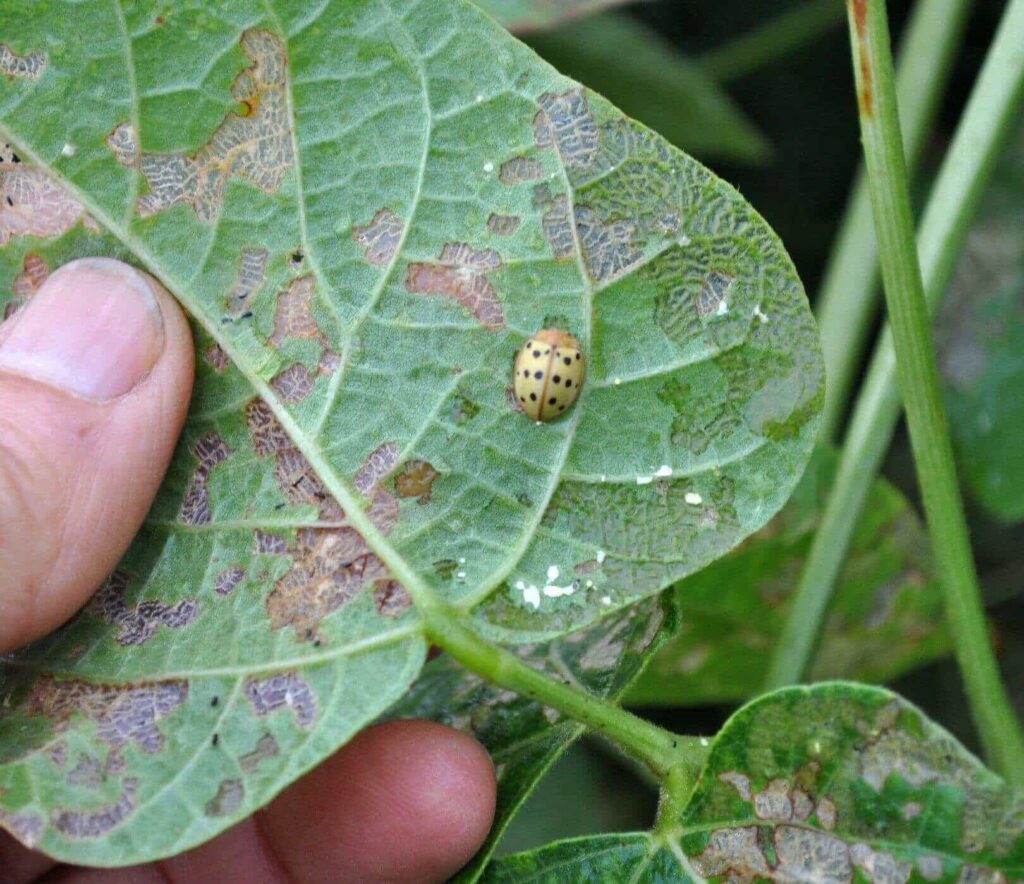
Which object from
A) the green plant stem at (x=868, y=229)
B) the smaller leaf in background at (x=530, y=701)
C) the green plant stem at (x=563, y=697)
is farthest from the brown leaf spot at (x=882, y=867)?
the green plant stem at (x=868, y=229)

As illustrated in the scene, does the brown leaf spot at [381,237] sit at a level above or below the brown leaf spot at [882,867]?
above

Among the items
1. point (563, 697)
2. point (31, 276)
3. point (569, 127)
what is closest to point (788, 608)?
point (563, 697)

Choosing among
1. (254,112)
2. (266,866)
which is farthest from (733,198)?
(266,866)

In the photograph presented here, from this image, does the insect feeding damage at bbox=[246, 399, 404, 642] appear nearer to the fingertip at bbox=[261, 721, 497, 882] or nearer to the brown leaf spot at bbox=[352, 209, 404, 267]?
the brown leaf spot at bbox=[352, 209, 404, 267]

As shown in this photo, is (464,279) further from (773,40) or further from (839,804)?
(773,40)

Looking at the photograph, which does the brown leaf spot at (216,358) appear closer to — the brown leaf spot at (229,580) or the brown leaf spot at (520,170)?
the brown leaf spot at (229,580)

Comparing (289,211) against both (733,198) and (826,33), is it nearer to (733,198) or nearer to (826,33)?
(733,198)
